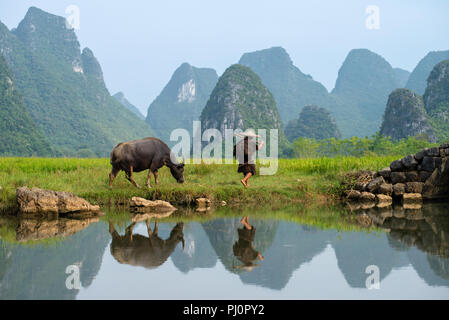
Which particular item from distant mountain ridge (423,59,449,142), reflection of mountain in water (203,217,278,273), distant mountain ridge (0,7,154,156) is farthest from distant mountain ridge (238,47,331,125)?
reflection of mountain in water (203,217,278,273)

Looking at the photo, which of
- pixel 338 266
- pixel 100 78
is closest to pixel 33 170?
pixel 338 266

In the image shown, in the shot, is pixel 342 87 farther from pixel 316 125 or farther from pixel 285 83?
pixel 316 125

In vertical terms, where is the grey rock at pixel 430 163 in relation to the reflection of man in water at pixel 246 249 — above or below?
above

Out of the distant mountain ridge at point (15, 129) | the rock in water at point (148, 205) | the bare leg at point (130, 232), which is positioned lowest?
the bare leg at point (130, 232)

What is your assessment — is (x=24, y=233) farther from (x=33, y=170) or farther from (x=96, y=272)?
(x=33, y=170)

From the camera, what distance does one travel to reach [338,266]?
4.80 metres

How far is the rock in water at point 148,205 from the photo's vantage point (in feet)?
31.2

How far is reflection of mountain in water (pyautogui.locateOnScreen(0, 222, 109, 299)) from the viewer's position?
396cm

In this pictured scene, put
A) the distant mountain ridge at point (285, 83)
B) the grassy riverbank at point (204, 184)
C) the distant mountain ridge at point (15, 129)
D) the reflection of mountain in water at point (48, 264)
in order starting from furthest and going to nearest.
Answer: the distant mountain ridge at point (285, 83) < the distant mountain ridge at point (15, 129) < the grassy riverbank at point (204, 184) < the reflection of mountain in water at point (48, 264)

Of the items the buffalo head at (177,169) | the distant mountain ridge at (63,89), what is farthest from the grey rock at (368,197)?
the distant mountain ridge at (63,89)

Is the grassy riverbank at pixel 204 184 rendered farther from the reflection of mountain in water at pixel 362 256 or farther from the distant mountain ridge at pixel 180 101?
the distant mountain ridge at pixel 180 101

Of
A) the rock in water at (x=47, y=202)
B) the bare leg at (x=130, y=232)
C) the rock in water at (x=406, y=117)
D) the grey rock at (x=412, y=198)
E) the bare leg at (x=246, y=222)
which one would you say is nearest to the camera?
the bare leg at (x=130, y=232)

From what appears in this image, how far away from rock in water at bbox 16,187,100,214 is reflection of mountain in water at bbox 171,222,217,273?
2.96 metres

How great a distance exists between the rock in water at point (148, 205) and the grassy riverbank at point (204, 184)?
69 cm
